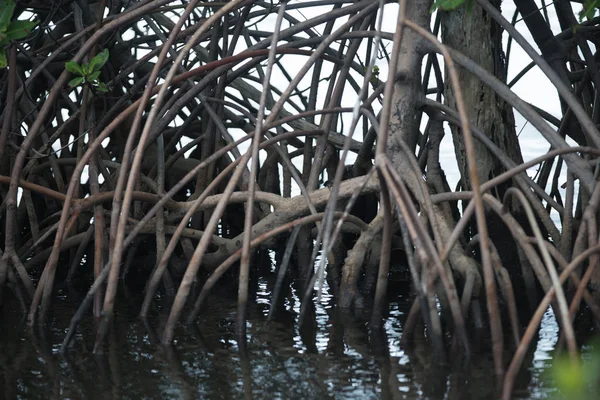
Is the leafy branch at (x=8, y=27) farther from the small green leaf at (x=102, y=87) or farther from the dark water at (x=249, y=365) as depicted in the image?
the dark water at (x=249, y=365)

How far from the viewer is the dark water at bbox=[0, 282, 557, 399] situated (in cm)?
297

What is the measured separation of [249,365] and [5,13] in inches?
69.0

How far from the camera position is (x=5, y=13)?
12.2 feet

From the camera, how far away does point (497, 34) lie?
193 inches

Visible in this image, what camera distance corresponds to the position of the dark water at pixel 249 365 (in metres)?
2.97

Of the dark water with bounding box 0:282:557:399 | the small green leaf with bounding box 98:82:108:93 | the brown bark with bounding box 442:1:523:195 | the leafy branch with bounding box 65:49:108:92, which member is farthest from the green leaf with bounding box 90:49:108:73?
the brown bark with bounding box 442:1:523:195

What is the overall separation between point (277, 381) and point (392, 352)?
560mm

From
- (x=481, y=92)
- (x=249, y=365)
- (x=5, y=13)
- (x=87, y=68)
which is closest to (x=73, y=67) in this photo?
(x=87, y=68)

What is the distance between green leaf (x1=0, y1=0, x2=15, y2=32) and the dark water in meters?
1.28

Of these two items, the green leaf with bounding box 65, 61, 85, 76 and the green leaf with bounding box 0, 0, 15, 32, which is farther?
the green leaf with bounding box 65, 61, 85, 76

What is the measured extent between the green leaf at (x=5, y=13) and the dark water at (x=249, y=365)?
4.19ft

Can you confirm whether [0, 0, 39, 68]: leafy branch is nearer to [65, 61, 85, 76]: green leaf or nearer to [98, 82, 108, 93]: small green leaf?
[65, 61, 85, 76]: green leaf

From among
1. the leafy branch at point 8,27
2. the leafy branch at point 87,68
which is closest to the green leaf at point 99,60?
the leafy branch at point 87,68

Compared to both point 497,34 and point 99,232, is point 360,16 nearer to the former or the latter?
point 497,34
